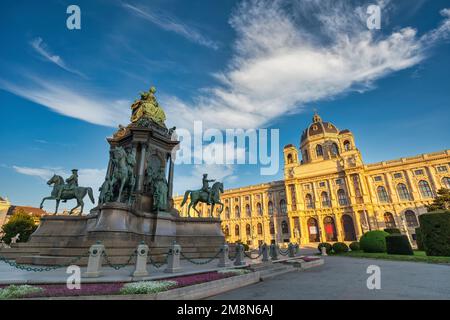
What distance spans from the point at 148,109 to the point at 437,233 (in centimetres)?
2588

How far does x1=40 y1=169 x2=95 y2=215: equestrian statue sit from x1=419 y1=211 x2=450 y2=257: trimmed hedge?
87.0 feet

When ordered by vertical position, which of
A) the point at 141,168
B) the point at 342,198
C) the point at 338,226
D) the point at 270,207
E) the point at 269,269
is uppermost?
the point at 342,198

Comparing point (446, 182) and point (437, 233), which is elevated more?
point (446, 182)

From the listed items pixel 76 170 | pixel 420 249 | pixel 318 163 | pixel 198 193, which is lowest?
pixel 420 249

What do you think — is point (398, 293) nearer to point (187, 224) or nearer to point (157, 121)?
point (187, 224)

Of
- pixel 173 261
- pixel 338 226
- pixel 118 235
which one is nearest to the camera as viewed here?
pixel 173 261

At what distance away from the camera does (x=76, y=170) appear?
1565 cm

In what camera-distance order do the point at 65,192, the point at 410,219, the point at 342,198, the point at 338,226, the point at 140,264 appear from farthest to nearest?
the point at 342,198 → the point at 338,226 → the point at 410,219 → the point at 65,192 → the point at 140,264

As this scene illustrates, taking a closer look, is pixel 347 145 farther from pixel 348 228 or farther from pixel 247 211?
pixel 247 211

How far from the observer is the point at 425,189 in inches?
1796

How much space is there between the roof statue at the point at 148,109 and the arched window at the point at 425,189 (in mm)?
54917

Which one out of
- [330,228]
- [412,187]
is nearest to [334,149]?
[412,187]
